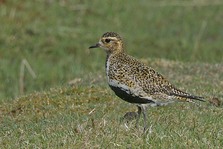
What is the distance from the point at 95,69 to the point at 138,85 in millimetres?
7204

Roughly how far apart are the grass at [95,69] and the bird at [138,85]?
31 cm

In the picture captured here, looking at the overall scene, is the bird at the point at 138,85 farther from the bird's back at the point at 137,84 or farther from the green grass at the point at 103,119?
the green grass at the point at 103,119

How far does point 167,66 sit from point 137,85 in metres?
5.71

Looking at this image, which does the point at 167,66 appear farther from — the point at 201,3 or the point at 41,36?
the point at 201,3

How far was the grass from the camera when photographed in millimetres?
8133

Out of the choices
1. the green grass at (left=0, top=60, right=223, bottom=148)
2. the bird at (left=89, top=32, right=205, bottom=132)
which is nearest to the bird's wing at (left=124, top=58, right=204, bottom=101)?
the bird at (left=89, top=32, right=205, bottom=132)

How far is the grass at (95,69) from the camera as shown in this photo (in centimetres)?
813

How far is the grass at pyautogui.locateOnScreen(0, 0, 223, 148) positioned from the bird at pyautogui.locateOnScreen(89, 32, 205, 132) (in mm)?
305

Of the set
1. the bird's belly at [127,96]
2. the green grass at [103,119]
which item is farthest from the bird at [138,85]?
the green grass at [103,119]

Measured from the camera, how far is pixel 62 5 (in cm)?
2064

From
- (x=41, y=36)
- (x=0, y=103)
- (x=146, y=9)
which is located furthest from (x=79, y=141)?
(x=146, y=9)

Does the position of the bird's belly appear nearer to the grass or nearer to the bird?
the bird

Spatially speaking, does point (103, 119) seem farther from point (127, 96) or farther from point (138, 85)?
point (138, 85)

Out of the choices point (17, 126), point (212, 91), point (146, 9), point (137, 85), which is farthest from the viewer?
point (146, 9)
